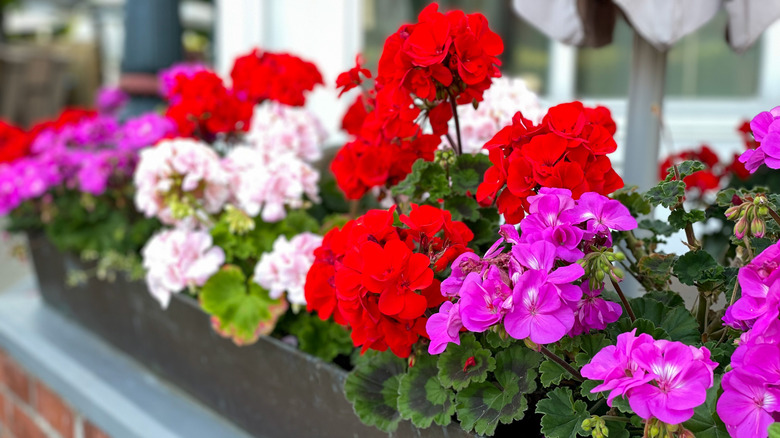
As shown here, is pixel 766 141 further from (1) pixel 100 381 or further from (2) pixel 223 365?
(1) pixel 100 381

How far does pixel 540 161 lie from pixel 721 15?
2.47 m

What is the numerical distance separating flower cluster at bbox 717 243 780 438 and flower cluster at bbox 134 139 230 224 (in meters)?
0.82

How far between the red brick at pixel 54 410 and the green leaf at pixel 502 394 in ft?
3.32

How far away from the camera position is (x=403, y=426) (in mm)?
725

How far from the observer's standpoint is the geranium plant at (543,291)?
47cm

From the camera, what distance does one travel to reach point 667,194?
0.58 m

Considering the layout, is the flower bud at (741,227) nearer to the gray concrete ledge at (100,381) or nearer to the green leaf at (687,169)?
the green leaf at (687,169)

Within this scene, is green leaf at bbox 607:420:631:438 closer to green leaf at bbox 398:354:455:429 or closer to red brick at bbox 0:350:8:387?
green leaf at bbox 398:354:455:429

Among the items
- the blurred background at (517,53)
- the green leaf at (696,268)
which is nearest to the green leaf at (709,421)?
the green leaf at (696,268)

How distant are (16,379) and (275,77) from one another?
3.30 feet

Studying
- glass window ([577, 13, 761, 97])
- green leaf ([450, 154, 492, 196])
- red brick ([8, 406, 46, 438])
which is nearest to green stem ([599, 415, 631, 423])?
green leaf ([450, 154, 492, 196])

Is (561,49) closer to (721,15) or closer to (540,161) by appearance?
(721,15)

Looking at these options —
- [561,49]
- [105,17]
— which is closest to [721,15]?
[561,49]

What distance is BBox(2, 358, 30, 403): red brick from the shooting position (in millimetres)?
1563
